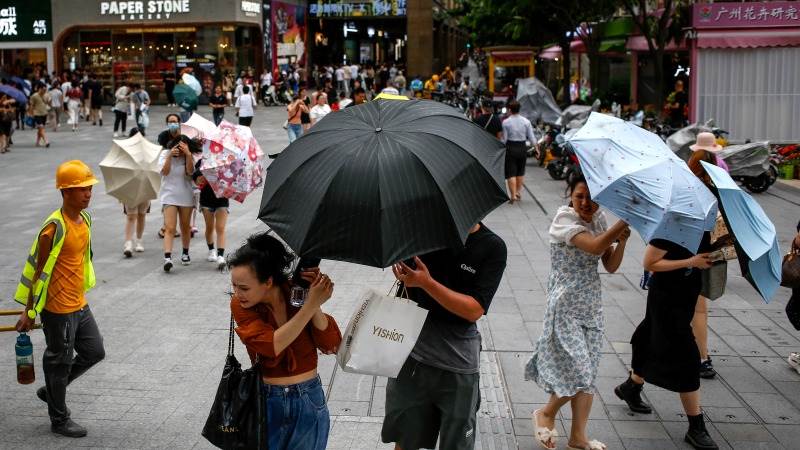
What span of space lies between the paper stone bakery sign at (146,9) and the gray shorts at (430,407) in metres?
38.7

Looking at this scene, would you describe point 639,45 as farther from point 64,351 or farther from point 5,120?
point 64,351

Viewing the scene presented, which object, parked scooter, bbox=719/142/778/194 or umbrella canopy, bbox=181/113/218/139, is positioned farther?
parked scooter, bbox=719/142/778/194

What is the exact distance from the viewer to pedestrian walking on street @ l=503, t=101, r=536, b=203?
15.2 metres

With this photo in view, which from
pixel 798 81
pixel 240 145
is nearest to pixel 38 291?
pixel 240 145

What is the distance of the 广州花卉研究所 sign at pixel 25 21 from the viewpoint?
41094 mm

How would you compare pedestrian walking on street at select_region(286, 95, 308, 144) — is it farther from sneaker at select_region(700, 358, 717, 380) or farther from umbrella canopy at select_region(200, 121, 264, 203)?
sneaker at select_region(700, 358, 717, 380)

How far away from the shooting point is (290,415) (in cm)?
388

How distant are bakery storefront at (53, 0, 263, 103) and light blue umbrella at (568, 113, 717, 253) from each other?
37.3 meters

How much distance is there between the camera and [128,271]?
1049cm

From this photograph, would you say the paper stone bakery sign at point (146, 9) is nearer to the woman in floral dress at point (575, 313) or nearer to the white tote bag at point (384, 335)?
the woman in floral dress at point (575, 313)

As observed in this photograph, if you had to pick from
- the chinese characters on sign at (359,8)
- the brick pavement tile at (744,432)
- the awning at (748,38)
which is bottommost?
the brick pavement tile at (744,432)

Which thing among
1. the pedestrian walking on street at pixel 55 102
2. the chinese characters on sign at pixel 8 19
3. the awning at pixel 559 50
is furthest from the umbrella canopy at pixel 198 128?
the chinese characters on sign at pixel 8 19

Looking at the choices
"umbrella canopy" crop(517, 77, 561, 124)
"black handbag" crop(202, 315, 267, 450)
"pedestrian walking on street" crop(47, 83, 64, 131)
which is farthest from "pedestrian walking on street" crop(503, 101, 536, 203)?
"pedestrian walking on street" crop(47, 83, 64, 131)

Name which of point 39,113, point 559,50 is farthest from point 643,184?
point 559,50
